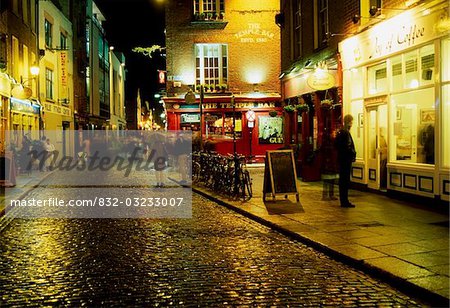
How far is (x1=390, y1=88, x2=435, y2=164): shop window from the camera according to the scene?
12.1 metres

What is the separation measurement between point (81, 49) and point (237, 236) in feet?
119

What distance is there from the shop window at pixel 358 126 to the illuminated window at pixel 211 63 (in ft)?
54.2

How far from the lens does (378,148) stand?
47.7 ft

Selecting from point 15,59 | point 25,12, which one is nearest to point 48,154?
point 15,59

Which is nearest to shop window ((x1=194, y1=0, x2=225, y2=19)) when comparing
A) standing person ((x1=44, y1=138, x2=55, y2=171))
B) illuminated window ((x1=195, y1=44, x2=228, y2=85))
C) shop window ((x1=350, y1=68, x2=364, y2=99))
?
illuminated window ((x1=195, y1=44, x2=228, y2=85))

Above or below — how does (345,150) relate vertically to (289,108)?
below

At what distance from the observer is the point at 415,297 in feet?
19.5

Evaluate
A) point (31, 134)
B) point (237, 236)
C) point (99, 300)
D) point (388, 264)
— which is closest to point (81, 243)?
point (237, 236)

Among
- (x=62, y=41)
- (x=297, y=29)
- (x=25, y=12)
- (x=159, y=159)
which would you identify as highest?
(x=62, y=41)

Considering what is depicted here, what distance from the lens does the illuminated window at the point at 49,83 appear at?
32281mm

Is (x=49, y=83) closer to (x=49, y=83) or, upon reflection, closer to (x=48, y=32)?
(x=49, y=83)

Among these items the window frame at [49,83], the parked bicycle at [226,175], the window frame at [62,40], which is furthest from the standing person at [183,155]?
the window frame at [62,40]

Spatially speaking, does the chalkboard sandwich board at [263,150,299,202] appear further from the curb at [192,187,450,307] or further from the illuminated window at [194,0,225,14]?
the illuminated window at [194,0,225,14]

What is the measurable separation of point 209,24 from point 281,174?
20043 mm
